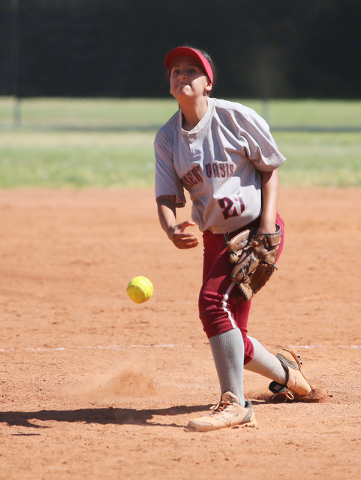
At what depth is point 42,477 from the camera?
2381 mm

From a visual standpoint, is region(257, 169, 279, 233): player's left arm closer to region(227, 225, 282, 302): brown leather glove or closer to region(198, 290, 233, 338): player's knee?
region(227, 225, 282, 302): brown leather glove

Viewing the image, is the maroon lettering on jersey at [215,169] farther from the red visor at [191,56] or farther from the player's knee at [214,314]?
the player's knee at [214,314]

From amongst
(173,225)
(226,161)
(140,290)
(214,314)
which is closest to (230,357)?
(214,314)

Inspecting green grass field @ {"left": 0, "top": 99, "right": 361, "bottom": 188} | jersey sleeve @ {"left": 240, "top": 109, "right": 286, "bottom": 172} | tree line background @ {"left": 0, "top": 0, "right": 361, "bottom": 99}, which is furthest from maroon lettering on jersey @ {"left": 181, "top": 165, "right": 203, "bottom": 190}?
tree line background @ {"left": 0, "top": 0, "right": 361, "bottom": 99}

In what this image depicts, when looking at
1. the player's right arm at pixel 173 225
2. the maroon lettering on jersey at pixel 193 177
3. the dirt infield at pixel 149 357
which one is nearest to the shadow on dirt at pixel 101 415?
the dirt infield at pixel 149 357

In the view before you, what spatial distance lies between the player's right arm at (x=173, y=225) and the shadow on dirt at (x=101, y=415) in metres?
0.83

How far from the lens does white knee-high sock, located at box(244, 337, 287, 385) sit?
3.09m

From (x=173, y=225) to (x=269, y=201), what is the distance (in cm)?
44

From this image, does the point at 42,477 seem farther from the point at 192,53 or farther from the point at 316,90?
the point at 316,90

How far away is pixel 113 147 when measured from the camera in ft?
49.1

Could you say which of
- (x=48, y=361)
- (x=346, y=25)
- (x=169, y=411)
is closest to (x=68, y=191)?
(x=48, y=361)

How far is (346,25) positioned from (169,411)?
14960mm

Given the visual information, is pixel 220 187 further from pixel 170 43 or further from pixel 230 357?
pixel 170 43

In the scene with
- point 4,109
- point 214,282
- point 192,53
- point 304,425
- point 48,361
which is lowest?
point 4,109
